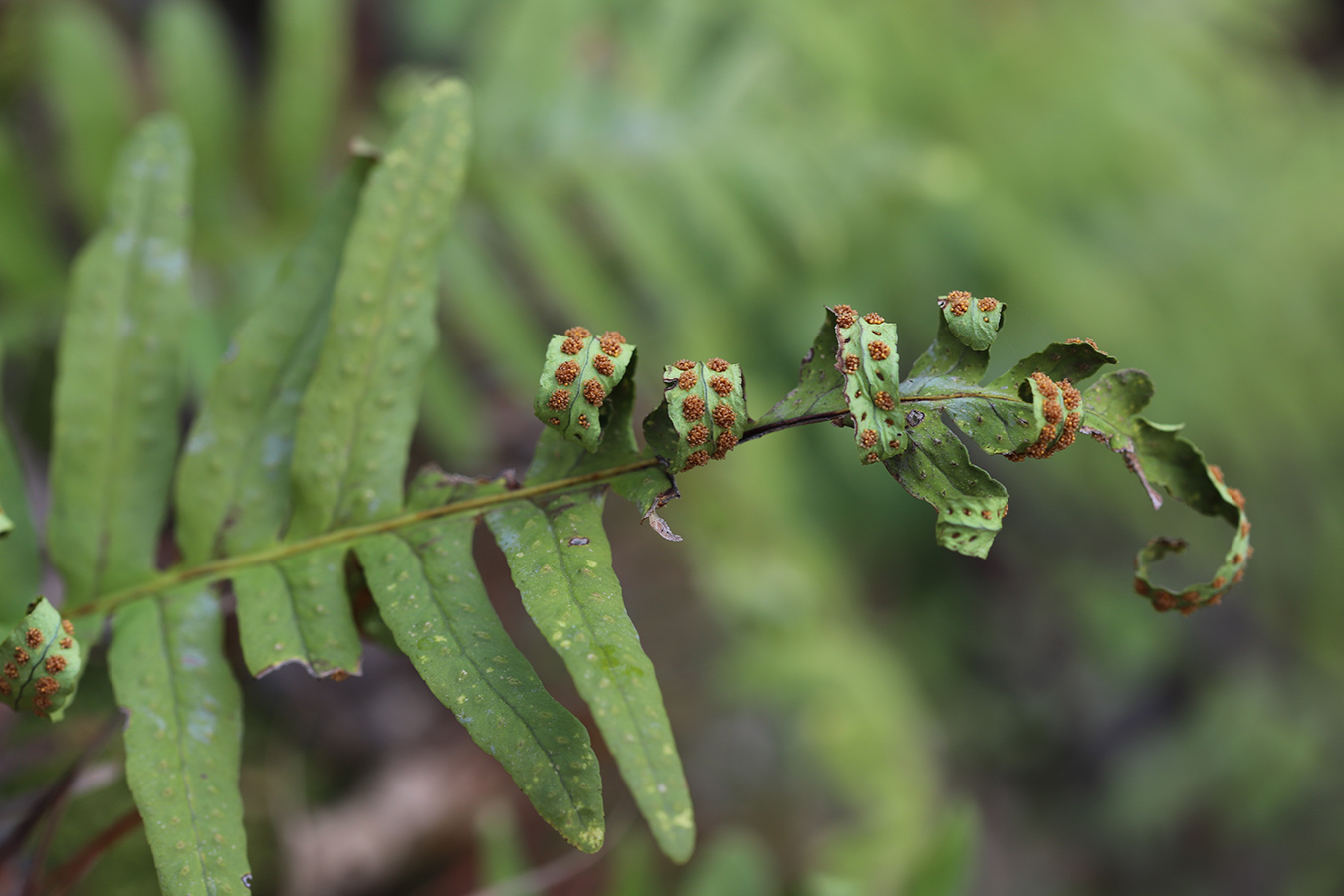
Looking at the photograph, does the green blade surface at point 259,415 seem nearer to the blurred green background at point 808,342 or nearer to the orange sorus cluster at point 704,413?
the blurred green background at point 808,342

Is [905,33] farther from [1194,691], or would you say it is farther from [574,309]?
[1194,691]

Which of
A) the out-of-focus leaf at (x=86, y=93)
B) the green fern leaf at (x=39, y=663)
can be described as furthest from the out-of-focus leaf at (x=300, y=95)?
the green fern leaf at (x=39, y=663)

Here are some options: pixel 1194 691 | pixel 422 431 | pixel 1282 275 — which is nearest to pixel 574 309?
pixel 422 431

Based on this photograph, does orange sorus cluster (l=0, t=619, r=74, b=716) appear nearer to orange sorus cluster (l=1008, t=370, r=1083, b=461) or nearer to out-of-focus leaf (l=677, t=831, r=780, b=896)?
orange sorus cluster (l=1008, t=370, r=1083, b=461)

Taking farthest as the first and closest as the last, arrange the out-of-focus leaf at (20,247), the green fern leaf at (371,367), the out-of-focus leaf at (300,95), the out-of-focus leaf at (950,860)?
the out-of-focus leaf at (300,95)
the out-of-focus leaf at (20,247)
the out-of-focus leaf at (950,860)
the green fern leaf at (371,367)

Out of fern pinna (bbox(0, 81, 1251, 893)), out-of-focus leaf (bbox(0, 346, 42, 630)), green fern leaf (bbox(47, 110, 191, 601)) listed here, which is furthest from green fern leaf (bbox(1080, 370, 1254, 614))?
out-of-focus leaf (bbox(0, 346, 42, 630))

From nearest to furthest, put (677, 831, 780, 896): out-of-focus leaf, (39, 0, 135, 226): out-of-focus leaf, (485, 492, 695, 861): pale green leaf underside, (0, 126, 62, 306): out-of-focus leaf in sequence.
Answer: (485, 492, 695, 861): pale green leaf underside
(677, 831, 780, 896): out-of-focus leaf
(0, 126, 62, 306): out-of-focus leaf
(39, 0, 135, 226): out-of-focus leaf
